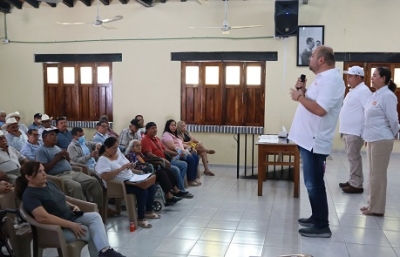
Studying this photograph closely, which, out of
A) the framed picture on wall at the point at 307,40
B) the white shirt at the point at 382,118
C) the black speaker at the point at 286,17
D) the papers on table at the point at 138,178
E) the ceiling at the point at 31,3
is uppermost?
the ceiling at the point at 31,3

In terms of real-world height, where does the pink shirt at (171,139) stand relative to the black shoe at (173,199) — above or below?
above

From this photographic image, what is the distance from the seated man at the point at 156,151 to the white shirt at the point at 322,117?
2.79m

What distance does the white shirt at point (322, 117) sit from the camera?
2.42m

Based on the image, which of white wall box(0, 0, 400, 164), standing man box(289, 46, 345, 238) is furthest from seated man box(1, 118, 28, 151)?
standing man box(289, 46, 345, 238)

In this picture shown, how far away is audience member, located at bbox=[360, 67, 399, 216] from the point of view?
3146mm

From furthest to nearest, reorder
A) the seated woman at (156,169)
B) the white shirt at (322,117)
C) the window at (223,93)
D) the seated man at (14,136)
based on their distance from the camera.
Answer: the window at (223,93)
the seated man at (14,136)
the seated woman at (156,169)
the white shirt at (322,117)

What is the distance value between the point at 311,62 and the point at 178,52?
5.33m

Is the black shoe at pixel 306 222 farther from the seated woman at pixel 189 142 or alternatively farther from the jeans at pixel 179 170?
the seated woman at pixel 189 142

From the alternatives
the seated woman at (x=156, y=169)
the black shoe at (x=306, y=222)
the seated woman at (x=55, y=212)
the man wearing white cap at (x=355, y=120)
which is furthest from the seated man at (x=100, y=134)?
the black shoe at (x=306, y=222)

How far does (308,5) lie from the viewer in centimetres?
708

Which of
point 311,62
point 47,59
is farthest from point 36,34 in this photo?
point 311,62

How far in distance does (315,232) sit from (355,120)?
1.65m

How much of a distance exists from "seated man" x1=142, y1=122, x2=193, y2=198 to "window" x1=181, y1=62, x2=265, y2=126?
87.7 inches

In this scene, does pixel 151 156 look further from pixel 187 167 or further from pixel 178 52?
pixel 178 52
